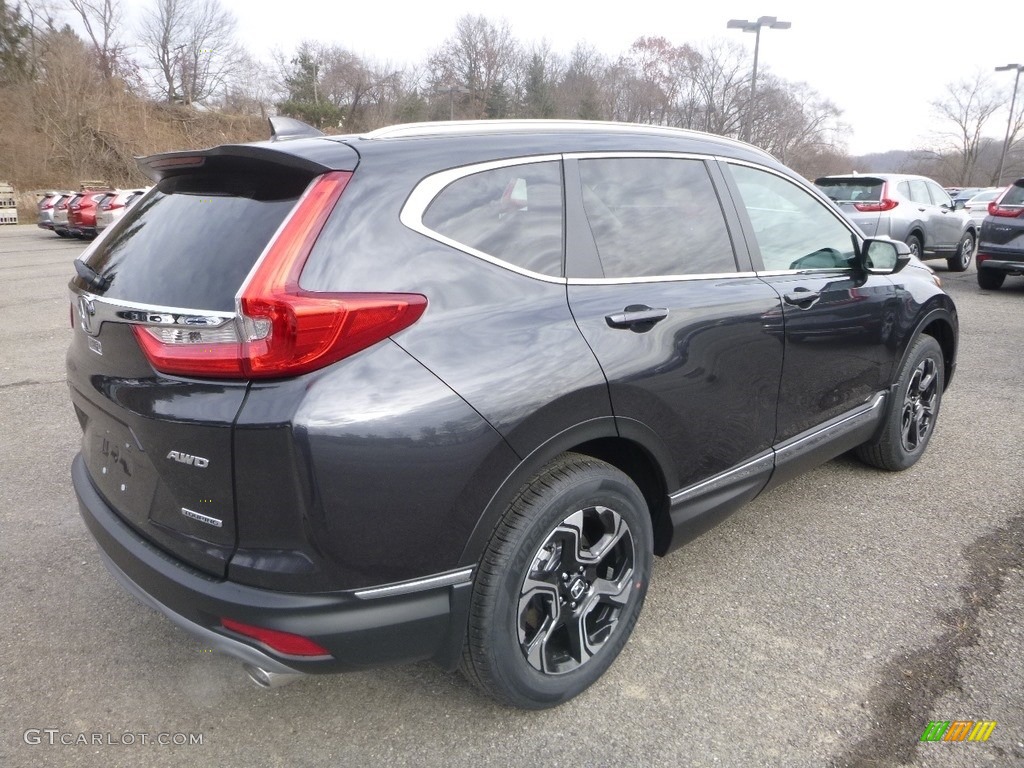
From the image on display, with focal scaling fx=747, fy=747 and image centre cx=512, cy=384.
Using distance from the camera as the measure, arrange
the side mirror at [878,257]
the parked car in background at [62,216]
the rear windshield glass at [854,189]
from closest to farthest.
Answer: the side mirror at [878,257], the rear windshield glass at [854,189], the parked car in background at [62,216]

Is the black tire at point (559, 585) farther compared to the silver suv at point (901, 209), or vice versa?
the silver suv at point (901, 209)

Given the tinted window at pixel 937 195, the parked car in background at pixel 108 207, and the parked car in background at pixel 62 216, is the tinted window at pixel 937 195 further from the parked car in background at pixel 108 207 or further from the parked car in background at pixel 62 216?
the parked car in background at pixel 62 216

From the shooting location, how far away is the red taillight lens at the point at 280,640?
6.17ft

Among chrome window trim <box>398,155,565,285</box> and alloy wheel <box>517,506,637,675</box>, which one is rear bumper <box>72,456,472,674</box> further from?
chrome window trim <box>398,155,565,285</box>

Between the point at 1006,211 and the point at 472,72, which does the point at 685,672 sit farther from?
the point at 472,72

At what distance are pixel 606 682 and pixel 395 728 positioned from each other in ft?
2.40

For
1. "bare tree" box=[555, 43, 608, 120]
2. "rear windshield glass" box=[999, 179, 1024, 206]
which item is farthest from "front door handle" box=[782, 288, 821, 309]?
"bare tree" box=[555, 43, 608, 120]

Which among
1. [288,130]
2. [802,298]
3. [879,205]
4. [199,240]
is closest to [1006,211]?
[879,205]

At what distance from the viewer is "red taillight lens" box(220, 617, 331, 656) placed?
74.0 inches

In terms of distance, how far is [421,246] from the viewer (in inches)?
79.7

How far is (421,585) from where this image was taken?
77.7 inches

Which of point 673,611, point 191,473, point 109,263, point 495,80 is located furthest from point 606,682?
point 495,80

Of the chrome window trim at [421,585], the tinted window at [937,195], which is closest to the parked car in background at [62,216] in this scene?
the tinted window at [937,195]
